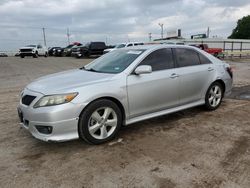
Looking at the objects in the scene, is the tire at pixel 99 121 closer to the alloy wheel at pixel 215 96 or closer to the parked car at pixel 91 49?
the alloy wheel at pixel 215 96

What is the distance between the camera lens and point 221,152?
3.82 m

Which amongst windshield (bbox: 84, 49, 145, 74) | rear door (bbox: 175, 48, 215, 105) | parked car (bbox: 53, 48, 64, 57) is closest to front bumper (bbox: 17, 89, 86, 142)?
windshield (bbox: 84, 49, 145, 74)

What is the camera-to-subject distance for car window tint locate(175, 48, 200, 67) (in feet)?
17.5

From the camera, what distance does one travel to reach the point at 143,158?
3674mm

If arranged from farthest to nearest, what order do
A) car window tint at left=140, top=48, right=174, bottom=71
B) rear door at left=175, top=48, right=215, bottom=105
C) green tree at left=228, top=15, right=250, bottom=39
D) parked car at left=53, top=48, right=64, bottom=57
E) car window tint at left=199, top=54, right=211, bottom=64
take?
green tree at left=228, top=15, right=250, bottom=39 → parked car at left=53, top=48, right=64, bottom=57 → car window tint at left=199, top=54, right=211, bottom=64 → rear door at left=175, top=48, right=215, bottom=105 → car window tint at left=140, top=48, right=174, bottom=71

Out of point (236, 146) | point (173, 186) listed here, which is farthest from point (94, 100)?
point (236, 146)

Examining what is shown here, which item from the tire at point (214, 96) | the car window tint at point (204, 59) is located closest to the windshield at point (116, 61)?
the car window tint at point (204, 59)

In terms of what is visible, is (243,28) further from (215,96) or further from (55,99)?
(55,99)

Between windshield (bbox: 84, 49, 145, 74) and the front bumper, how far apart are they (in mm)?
1154

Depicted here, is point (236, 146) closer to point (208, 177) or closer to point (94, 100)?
point (208, 177)

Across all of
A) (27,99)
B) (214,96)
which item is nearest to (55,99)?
(27,99)

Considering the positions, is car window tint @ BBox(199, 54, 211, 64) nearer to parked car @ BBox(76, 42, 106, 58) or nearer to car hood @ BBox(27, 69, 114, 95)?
car hood @ BBox(27, 69, 114, 95)

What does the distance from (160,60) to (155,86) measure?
612 mm

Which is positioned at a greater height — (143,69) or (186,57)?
(186,57)
